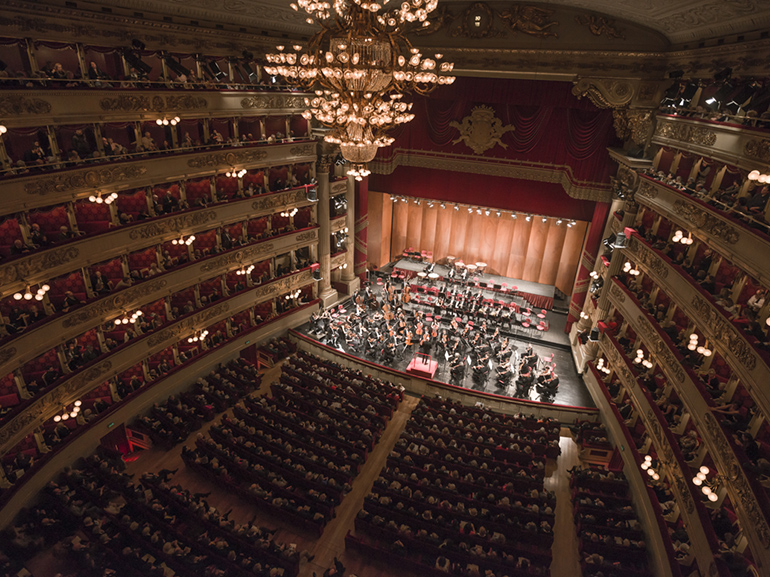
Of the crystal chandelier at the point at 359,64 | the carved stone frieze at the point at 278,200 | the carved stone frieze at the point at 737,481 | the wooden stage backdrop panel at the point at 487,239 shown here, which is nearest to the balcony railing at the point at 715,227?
the carved stone frieze at the point at 737,481

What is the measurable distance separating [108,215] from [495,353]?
13745 millimetres

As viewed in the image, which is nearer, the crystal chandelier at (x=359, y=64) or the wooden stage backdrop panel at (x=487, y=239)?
the crystal chandelier at (x=359, y=64)

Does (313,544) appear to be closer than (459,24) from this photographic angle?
Yes

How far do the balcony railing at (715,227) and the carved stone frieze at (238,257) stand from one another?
1261 centimetres

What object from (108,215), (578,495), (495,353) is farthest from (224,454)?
(495,353)

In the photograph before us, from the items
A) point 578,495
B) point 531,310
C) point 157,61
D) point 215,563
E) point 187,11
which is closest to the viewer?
point 215,563

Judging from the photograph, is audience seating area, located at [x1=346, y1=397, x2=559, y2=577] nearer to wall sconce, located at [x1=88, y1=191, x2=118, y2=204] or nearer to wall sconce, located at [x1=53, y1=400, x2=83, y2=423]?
wall sconce, located at [x1=53, y1=400, x2=83, y2=423]

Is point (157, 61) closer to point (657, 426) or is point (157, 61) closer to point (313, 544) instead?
point (313, 544)

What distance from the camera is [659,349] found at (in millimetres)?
11203

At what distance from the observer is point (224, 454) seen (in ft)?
39.4

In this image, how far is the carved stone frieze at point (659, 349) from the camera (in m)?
10.3

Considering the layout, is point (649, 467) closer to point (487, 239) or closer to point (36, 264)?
point (487, 239)

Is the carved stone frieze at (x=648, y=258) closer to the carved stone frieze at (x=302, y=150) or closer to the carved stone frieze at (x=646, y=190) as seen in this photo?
the carved stone frieze at (x=646, y=190)

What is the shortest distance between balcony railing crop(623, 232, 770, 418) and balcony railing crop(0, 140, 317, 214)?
12.2 m
